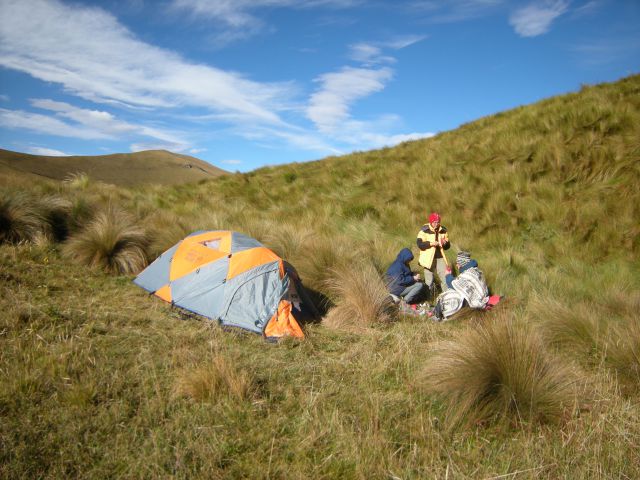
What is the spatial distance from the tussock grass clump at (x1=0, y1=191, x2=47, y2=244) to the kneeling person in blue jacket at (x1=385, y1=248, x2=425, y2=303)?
6.81 metres

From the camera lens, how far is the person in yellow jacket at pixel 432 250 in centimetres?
721

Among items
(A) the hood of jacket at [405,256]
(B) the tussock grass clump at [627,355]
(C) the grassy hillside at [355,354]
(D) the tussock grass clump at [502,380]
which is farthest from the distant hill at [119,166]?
(B) the tussock grass clump at [627,355]

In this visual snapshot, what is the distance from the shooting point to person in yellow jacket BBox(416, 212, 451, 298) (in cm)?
721

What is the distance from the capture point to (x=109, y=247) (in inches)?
296

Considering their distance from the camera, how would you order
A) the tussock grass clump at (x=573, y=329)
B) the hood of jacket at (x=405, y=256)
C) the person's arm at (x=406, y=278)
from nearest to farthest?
the tussock grass clump at (x=573, y=329)
the person's arm at (x=406, y=278)
the hood of jacket at (x=405, y=256)

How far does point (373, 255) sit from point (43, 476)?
653cm

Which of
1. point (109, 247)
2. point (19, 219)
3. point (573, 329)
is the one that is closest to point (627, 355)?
point (573, 329)

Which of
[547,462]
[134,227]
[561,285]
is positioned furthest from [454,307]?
[134,227]

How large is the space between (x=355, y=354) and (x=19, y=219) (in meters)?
7.19

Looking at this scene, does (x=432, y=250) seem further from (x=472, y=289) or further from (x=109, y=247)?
(x=109, y=247)

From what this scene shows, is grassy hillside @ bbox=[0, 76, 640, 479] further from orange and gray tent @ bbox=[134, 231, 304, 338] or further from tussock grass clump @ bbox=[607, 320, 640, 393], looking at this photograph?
orange and gray tent @ bbox=[134, 231, 304, 338]

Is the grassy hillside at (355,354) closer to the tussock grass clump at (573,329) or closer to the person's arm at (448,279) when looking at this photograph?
the tussock grass clump at (573,329)

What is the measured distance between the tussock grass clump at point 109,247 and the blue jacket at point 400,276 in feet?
15.7

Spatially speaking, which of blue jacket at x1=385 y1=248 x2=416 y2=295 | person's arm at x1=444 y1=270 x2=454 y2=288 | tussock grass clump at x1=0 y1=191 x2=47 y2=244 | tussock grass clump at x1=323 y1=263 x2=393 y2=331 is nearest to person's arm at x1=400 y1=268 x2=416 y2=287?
blue jacket at x1=385 y1=248 x2=416 y2=295
